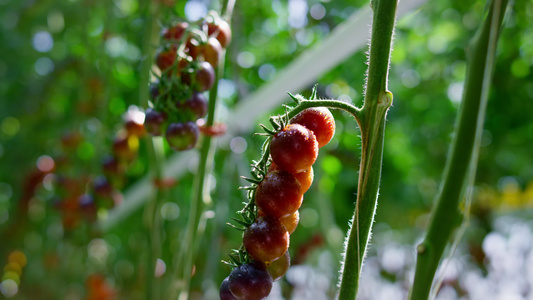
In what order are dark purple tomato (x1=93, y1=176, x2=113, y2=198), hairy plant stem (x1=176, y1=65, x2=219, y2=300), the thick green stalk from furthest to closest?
1. dark purple tomato (x1=93, y1=176, x2=113, y2=198)
2. hairy plant stem (x1=176, y1=65, x2=219, y2=300)
3. the thick green stalk

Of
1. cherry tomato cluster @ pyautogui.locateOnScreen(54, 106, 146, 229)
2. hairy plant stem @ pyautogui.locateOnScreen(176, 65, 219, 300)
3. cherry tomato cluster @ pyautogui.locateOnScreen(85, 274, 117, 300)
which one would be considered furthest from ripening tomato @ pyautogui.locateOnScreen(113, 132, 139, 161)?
cherry tomato cluster @ pyautogui.locateOnScreen(85, 274, 117, 300)

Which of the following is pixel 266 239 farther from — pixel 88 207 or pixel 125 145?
pixel 88 207

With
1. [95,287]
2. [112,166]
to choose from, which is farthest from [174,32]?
[95,287]

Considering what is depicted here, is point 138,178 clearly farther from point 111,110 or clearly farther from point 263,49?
point 263,49

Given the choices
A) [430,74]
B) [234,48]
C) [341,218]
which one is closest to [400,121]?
[430,74]

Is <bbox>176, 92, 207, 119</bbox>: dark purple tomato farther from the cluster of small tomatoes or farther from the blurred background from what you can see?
the blurred background

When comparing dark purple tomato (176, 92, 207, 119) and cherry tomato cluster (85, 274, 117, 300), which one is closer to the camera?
dark purple tomato (176, 92, 207, 119)
